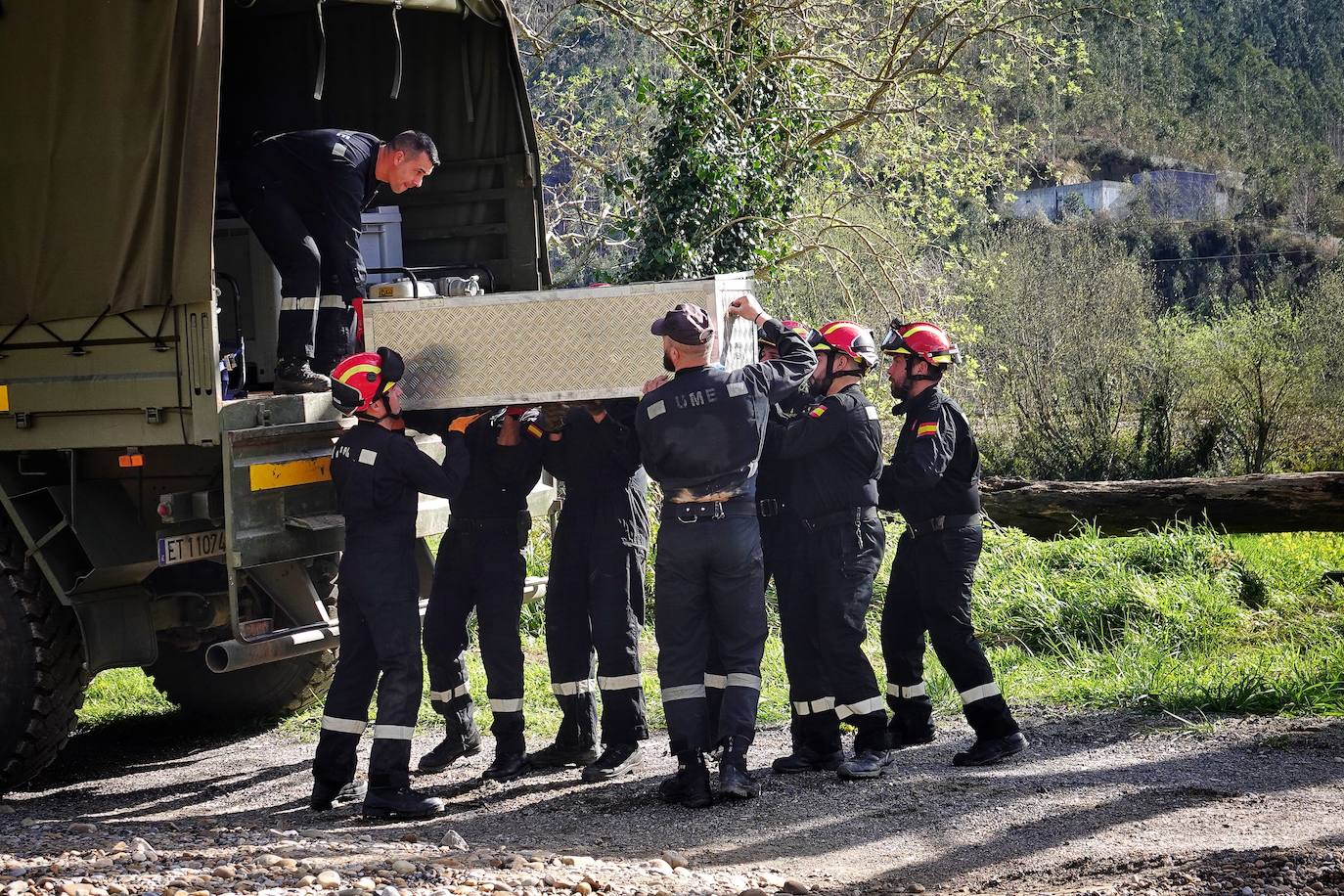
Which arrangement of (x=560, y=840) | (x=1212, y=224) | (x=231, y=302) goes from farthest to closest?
(x=1212, y=224) → (x=231, y=302) → (x=560, y=840)

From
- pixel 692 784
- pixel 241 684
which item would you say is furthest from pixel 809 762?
pixel 241 684

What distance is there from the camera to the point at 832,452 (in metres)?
6.05

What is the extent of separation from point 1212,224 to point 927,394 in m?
48.0

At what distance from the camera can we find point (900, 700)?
21.3 feet

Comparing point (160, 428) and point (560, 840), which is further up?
point (160, 428)

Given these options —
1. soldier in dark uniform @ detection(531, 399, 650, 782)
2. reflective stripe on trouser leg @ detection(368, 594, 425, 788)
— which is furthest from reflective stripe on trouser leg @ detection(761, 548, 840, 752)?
reflective stripe on trouser leg @ detection(368, 594, 425, 788)

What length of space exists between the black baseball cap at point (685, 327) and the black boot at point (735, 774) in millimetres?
1648

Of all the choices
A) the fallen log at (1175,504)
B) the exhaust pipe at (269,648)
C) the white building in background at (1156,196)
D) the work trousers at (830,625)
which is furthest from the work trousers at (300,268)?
the white building in background at (1156,196)

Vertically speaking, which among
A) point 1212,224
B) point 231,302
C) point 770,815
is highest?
point 1212,224

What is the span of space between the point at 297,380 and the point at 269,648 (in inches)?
47.0

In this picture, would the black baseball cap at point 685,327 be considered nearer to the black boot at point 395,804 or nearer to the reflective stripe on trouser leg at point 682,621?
the reflective stripe on trouser leg at point 682,621

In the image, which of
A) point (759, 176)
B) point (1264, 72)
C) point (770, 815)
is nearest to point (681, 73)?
point (759, 176)

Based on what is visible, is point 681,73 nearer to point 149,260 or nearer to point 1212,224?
point 149,260

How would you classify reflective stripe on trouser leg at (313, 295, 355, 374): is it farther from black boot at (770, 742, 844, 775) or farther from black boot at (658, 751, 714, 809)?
black boot at (770, 742, 844, 775)
